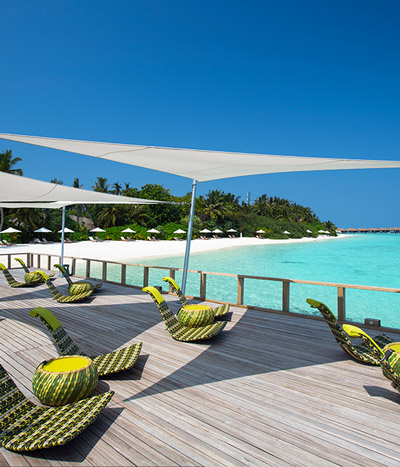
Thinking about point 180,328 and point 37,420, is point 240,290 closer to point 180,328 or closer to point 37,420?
point 180,328

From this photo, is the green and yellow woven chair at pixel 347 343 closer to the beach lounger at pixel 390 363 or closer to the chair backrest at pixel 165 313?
the beach lounger at pixel 390 363

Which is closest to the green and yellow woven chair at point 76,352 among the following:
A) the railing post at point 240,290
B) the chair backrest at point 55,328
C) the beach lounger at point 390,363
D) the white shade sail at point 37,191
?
the chair backrest at point 55,328

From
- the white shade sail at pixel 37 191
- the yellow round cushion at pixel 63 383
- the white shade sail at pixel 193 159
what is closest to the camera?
the yellow round cushion at pixel 63 383

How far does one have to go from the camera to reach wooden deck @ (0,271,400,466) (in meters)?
2.04

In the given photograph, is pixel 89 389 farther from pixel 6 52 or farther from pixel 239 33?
pixel 239 33

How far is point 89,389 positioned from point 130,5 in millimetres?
17411

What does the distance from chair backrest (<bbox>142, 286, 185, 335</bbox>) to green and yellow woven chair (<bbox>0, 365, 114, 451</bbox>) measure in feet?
6.14

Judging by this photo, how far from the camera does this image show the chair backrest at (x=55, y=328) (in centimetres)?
291

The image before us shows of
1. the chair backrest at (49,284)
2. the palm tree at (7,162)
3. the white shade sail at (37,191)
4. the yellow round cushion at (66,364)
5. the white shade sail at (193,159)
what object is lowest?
the yellow round cushion at (66,364)

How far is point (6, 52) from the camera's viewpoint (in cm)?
1939

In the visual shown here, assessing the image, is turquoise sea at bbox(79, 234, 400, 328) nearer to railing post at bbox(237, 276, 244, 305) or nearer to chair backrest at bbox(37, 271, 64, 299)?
railing post at bbox(237, 276, 244, 305)

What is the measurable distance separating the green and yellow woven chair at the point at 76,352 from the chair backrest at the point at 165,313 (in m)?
0.87

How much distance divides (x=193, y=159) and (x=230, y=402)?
11.1 feet

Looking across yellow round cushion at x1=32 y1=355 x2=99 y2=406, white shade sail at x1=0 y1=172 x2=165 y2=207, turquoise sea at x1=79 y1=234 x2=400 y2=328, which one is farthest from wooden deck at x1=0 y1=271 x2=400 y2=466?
turquoise sea at x1=79 y1=234 x2=400 y2=328
